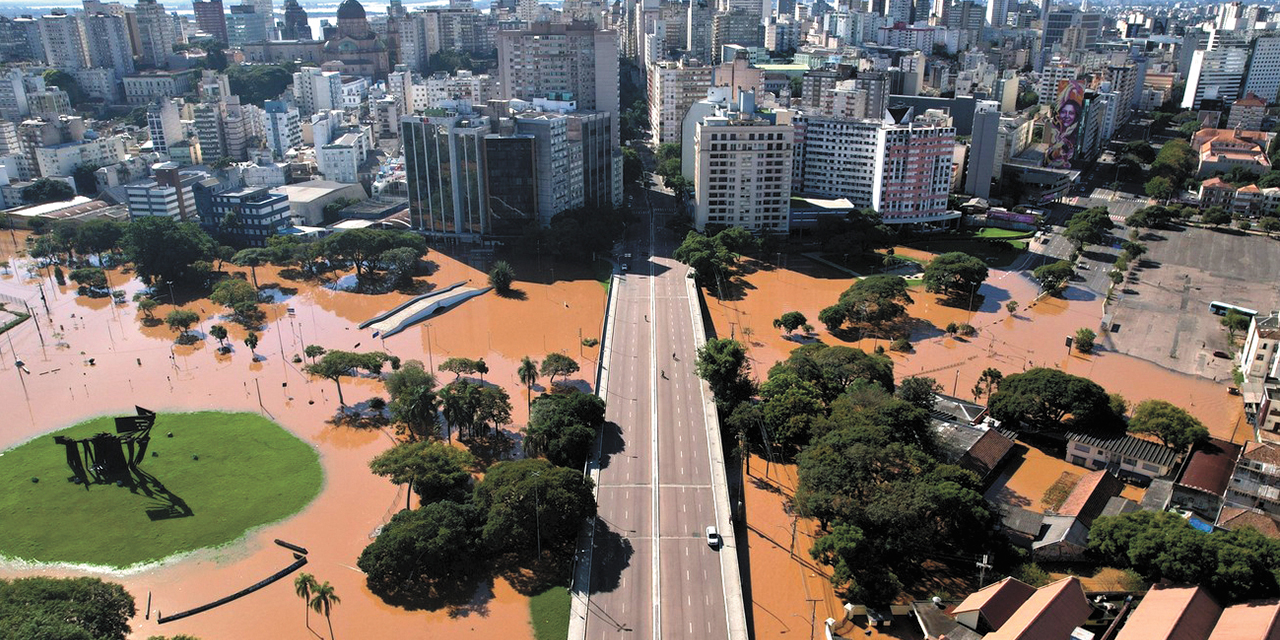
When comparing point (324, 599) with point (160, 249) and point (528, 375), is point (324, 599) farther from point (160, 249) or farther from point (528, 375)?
point (160, 249)

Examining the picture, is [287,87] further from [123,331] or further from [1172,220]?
[1172,220]

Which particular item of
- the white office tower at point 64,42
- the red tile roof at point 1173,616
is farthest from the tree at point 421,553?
the white office tower at point 64,42

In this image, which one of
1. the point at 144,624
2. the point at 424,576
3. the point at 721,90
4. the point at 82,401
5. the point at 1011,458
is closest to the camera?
the point at 144,624

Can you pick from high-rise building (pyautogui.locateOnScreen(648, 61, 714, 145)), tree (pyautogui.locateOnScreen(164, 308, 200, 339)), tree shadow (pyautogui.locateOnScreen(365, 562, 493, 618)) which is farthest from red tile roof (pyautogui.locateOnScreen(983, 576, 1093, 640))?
high-rise building (pyautogui.locateOnScreen(648, 61, 714, 145))

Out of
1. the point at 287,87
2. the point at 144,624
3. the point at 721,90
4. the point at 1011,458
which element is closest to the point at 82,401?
the point at 144,624

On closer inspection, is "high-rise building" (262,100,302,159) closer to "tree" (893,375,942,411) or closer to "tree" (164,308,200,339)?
"tree" (164,308,200,339)

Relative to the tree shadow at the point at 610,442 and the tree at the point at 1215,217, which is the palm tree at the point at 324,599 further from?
the tree at the point at 1215,217

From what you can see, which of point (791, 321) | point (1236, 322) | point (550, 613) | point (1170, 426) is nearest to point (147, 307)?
point (791, 321)
